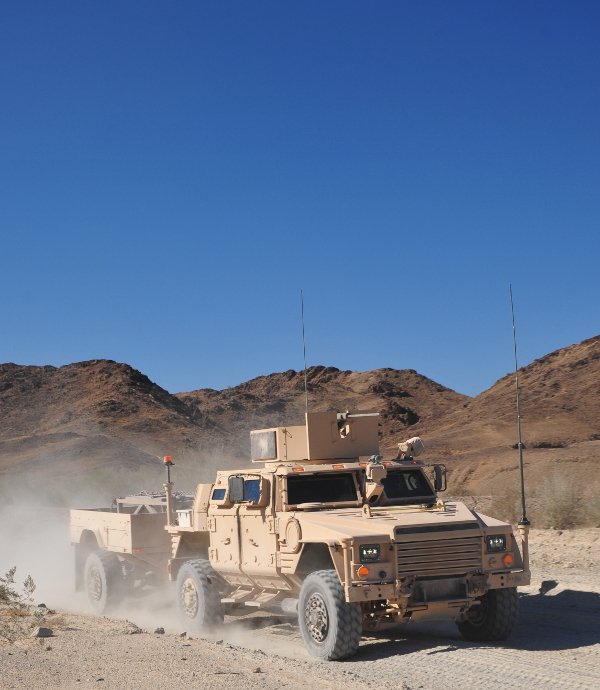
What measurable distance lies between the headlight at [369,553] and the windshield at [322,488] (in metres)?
1.69

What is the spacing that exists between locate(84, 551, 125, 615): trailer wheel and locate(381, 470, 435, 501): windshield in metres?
5.15

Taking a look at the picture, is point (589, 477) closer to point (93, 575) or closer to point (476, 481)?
point (476, 481)

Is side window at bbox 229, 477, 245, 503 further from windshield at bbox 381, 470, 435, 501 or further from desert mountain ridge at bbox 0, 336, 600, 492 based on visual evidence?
desert mountain ridge at bbox 0, 336, 600, 492

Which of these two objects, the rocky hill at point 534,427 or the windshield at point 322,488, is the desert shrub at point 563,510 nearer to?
the windshield at point 322,488

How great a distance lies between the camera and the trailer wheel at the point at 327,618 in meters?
8.46

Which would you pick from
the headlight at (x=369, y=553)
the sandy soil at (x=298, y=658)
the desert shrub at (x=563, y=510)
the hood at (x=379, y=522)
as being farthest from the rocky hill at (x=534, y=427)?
the headlight at (x=369, y=553)

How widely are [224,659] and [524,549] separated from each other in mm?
3732

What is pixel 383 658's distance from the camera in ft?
28.5

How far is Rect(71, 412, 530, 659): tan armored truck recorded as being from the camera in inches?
336

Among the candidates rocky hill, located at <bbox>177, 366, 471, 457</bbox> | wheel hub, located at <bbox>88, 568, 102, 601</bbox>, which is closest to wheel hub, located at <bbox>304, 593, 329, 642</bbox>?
wheel hub, located at <bbox>88, 568, 102, 601</bbox>

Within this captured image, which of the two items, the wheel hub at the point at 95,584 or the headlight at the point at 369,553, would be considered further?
the wheel hub at the point at 95,584

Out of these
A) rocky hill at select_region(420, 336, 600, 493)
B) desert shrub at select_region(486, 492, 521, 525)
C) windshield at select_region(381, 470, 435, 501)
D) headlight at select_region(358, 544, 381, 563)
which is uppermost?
rocky hill at select_region(420, 336, 600, 493)

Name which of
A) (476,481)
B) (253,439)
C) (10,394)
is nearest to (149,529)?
(253,439)

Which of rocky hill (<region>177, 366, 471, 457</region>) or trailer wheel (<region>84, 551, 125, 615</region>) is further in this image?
rocky hill (<region>177, 366, 471, 457</region>)
